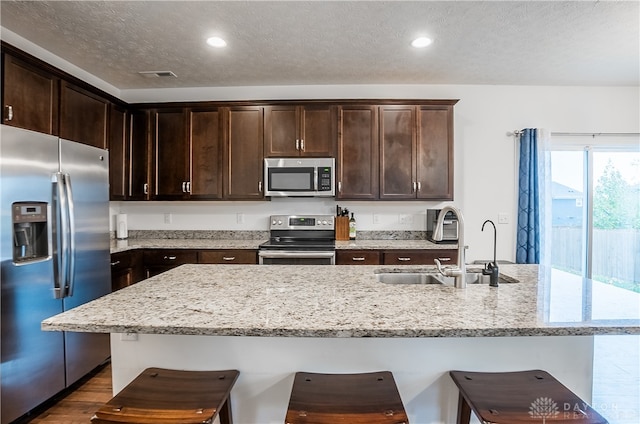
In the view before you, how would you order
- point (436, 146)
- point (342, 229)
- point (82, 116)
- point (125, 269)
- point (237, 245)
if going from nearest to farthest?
point (82, 116) → point (125, 269) → point (237, 245) → point (436, 146) → point (342, 229)

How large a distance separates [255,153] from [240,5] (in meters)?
1.47

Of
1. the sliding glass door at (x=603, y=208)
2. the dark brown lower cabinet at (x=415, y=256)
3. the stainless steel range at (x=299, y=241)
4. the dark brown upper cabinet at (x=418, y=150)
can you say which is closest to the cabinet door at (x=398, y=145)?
the dark brown upper cabinet at (x=418, y=150)

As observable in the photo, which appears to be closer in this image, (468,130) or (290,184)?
(290,184)

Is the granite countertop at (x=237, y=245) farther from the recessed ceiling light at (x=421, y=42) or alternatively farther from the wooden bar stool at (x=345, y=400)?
the wooden bar stool at (x=345, y=400)

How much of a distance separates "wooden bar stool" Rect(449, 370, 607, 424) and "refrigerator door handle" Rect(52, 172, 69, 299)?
2282 mm

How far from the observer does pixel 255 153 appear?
136 inches

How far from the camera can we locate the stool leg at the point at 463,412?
4.09 ft

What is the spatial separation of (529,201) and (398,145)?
1.54 meters

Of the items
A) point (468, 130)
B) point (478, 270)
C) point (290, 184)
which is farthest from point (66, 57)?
point (468, 130)

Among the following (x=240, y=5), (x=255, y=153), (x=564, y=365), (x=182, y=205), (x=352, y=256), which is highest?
(x=240, y=5)

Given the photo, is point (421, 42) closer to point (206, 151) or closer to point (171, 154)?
point (206, 151)

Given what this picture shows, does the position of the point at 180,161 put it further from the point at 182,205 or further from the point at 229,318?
the point at 229,318

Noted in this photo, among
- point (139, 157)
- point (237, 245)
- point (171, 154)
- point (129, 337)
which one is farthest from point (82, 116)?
point (129, 337)

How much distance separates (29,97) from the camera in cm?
236
